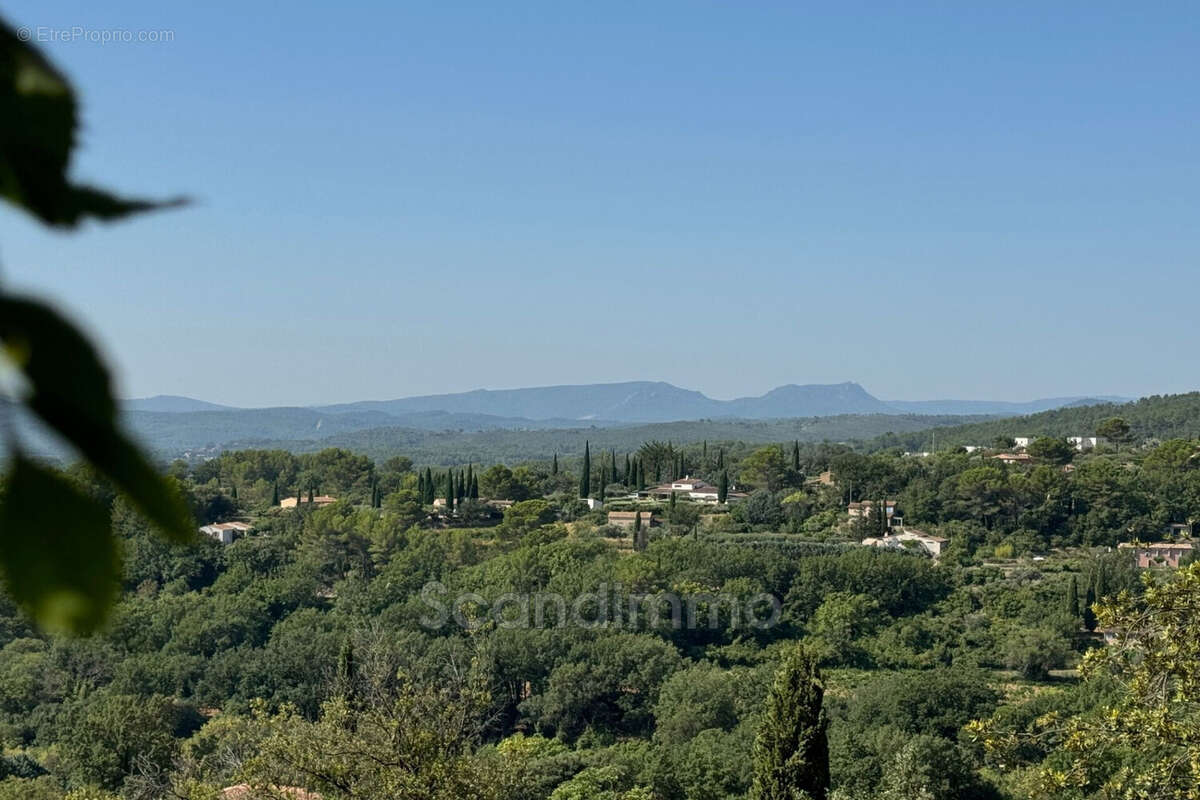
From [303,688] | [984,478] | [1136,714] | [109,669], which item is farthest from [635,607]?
[1136,714]

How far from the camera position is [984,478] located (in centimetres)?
4194

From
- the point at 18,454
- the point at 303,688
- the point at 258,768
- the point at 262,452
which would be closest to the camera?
the point at 18,454

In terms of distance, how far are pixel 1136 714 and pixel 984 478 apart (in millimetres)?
38481

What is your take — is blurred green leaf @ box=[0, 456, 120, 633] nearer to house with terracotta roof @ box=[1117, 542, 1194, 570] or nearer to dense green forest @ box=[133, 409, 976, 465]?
house with terracotta roof @ box=[1117, 542, 1194, 570]

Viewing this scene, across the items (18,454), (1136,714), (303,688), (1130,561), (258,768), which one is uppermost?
(18,454)

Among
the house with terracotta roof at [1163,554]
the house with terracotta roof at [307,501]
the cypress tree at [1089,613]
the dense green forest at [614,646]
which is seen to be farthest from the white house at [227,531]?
the house with terracotta roof at [1163,554]

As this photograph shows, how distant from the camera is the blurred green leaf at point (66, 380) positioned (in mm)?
333

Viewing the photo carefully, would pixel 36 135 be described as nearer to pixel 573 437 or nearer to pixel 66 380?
pixel 66 380

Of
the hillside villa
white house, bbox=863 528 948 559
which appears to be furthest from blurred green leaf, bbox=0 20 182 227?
the hillside villa

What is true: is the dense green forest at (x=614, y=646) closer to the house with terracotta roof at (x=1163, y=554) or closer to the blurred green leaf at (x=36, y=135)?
the blurred green leaf at (x=36, y=135)

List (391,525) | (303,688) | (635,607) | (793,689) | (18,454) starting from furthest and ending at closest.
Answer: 1. (391,525)
2. (635,607)
3. (303,688)
4. (793,689)
5. (18,454)

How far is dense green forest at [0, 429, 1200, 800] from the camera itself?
9273 millimetres

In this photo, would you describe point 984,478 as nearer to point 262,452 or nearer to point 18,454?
point 262,452

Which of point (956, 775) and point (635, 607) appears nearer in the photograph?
point (956, 775)
